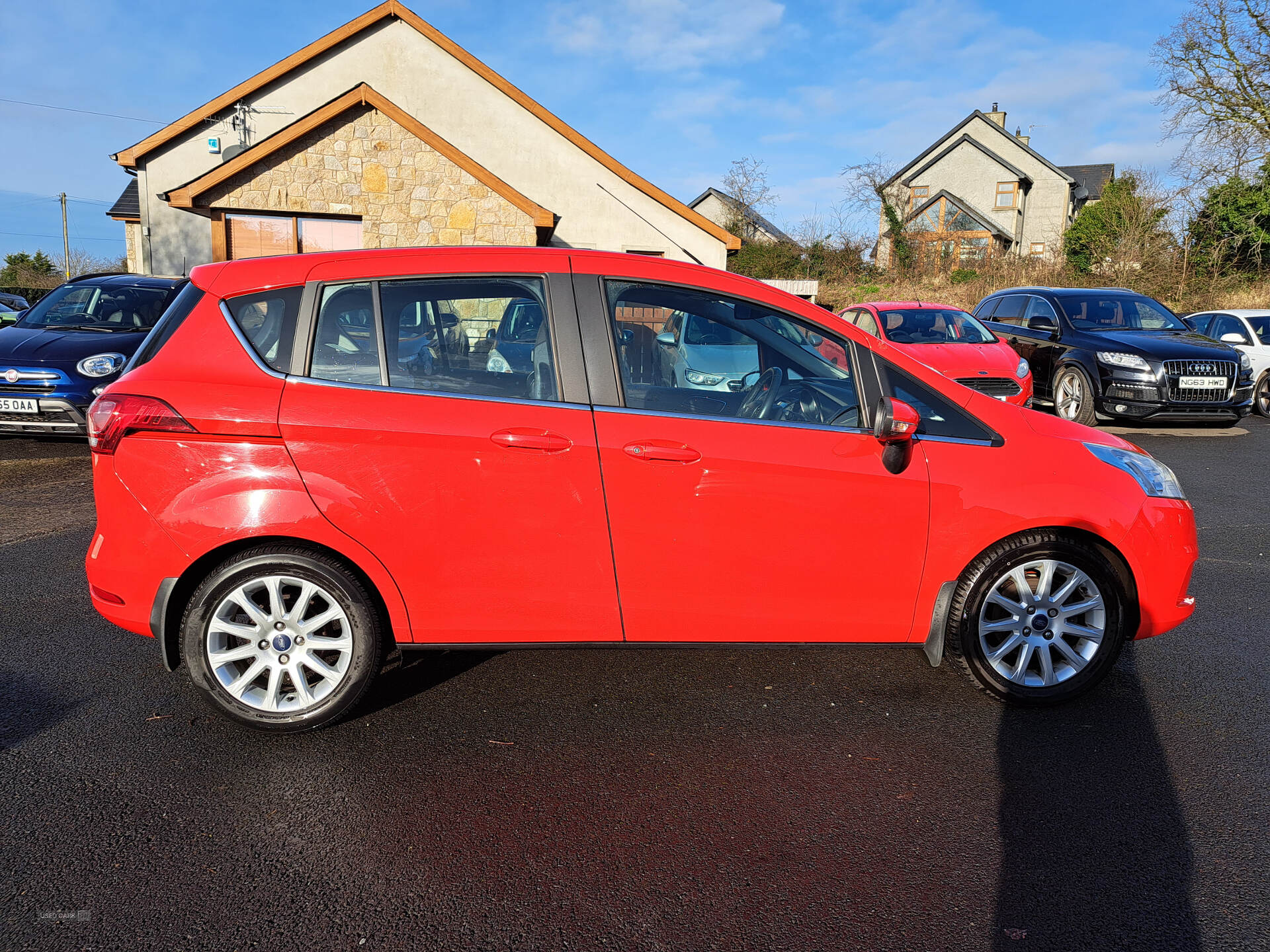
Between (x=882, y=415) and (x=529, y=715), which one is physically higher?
(x=882, y=415)

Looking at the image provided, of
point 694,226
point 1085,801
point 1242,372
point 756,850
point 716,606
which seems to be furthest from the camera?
point 694,226

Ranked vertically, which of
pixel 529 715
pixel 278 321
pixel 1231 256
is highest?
pixel 1231 256

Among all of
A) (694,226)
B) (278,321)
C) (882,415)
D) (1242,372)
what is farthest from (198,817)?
(694,226)

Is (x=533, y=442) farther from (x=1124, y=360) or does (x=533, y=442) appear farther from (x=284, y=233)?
(x=284, y=233)

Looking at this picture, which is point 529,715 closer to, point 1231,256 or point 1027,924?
point 1027,924

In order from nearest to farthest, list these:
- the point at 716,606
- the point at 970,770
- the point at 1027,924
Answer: the point at 1027,924 → the point at 970,770 → the point at 716,606

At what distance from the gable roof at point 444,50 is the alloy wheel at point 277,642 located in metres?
20.6

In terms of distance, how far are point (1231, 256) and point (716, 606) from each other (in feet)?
103

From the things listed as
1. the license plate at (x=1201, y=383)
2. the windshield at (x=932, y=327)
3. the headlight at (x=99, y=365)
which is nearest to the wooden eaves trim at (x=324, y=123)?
the windshield at (x=932, y=327)

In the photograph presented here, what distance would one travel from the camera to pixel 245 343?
10.9 feet

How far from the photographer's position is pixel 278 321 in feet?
11.0

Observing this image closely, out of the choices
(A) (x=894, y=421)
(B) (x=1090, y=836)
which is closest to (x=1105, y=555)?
(A) (x=894, y=421)

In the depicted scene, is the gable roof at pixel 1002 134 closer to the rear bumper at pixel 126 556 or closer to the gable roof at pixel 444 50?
the gable roof at pixel 444 50

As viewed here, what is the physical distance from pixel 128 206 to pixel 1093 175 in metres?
62.4
